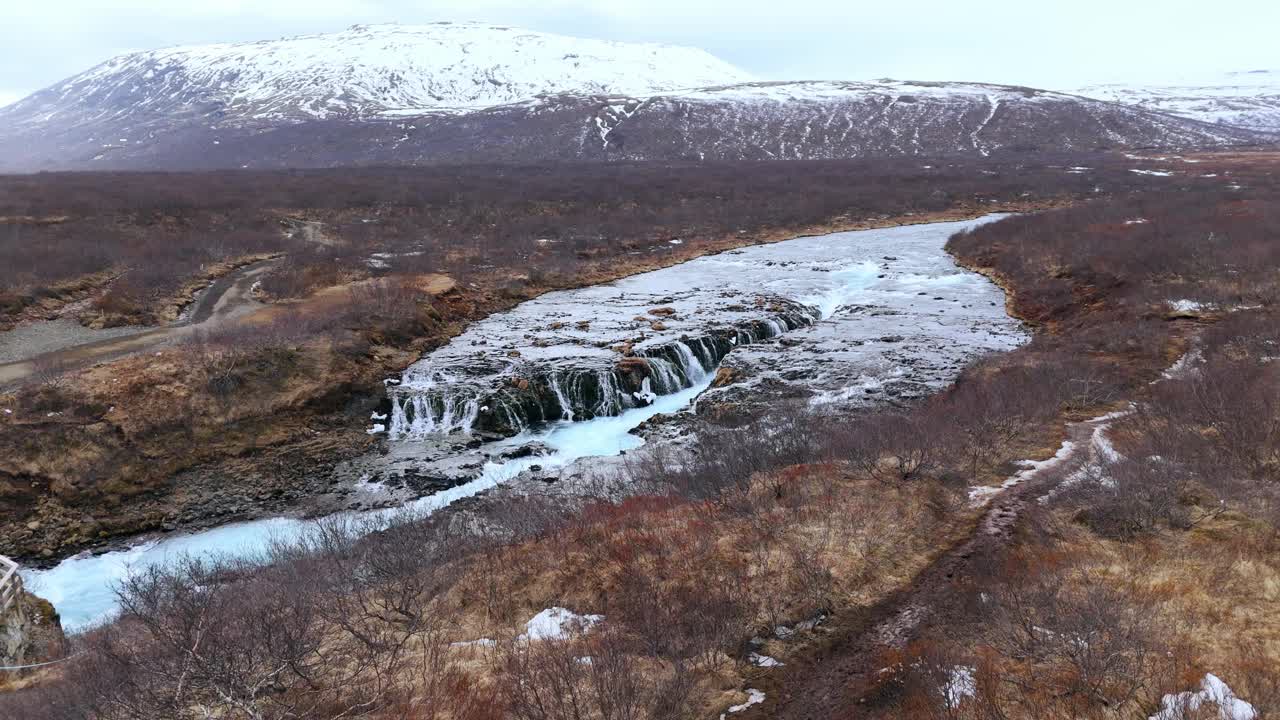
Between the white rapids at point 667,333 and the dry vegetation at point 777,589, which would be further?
the white rapids at point 667,333

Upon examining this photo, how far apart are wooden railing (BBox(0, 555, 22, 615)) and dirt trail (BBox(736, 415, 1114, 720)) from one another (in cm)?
1051

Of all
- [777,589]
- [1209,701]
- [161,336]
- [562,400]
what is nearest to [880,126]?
[562,400]

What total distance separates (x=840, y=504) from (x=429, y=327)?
20703mm

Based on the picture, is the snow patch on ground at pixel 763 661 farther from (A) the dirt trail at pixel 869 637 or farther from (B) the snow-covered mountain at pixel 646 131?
(B) the snow-covered mountain at pixel 646 131

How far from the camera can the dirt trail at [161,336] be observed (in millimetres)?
19422

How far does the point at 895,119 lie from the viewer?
5290 inches

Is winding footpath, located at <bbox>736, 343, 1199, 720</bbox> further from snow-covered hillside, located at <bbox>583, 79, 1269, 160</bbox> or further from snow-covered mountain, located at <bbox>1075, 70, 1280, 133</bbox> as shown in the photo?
snow-covered mountain, located at <bbox>1075, 70, 1280, 133</bbox>

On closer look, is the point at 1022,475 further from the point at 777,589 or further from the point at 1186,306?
the point at 1186,306

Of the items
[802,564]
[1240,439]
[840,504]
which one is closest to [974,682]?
[802,564]

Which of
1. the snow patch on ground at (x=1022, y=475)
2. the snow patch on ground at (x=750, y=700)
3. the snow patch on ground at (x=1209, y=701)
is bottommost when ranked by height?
the snow patch on ground at (x=750, y=700)

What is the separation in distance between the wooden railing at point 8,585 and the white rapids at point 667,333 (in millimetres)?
2197

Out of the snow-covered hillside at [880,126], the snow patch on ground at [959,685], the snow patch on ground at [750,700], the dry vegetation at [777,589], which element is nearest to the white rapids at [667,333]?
the dry vegetation at [777,589]

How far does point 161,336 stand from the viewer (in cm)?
2298

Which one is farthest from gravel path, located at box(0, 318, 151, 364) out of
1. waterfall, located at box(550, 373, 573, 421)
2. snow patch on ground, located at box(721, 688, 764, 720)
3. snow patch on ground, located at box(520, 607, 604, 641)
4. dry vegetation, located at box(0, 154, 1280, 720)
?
snow patch on ground, located at box(721, 688, 764, 720)
